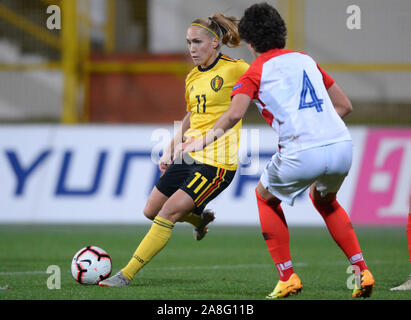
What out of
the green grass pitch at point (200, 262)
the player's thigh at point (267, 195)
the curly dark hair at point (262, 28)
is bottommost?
the green grass pitch at point (200, 262)

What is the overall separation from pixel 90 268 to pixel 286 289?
1.54m

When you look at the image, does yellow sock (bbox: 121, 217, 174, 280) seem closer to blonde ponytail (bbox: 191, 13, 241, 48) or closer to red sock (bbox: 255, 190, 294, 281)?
red sock (bbox: 255, 190, 294, 281)

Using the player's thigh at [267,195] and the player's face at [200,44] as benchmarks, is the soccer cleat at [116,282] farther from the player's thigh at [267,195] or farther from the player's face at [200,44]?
the player's face at [200,44]

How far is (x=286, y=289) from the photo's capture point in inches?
196

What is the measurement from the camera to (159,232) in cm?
558

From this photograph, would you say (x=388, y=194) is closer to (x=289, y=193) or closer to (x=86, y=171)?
(x=86, y=171)

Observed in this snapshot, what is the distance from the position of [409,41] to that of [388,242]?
16.3ft

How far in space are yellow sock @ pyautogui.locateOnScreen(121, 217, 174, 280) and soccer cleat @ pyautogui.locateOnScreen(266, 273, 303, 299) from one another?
0.98 metres

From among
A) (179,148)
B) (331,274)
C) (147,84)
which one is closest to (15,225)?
(147,84)

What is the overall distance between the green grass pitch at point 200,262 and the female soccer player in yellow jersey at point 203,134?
639 mm

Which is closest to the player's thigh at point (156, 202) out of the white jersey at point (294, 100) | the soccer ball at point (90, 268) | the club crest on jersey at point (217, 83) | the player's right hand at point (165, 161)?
the player's right hand at point (165, 161)

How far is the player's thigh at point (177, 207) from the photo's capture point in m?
5.63

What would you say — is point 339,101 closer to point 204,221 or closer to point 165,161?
point 165,161

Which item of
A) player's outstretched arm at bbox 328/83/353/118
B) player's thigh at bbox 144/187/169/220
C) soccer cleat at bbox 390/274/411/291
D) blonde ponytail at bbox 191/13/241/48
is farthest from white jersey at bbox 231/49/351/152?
player's thigh at bbox 144/187/169/220
